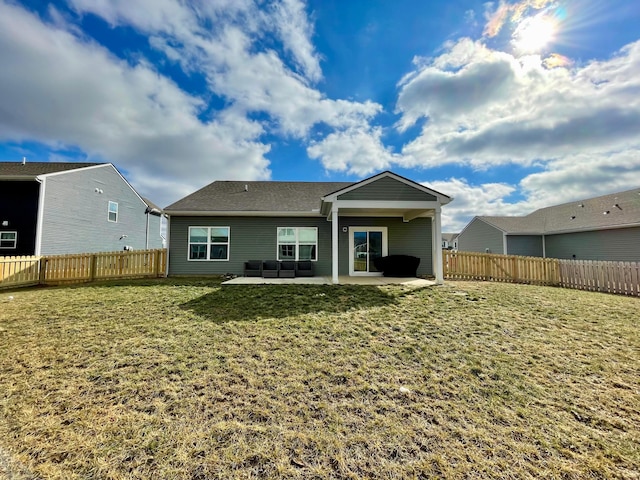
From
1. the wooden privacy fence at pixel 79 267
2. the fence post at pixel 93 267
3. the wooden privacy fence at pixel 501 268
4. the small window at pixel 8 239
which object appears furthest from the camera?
the small window at pixel 8 239

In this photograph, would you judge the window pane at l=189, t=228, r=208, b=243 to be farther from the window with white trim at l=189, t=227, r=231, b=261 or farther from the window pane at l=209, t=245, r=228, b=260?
the window pane at l=209, t=245, r=228, b=260

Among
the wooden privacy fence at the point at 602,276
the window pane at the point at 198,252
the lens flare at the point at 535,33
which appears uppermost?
the lens flare at the point at 535,33

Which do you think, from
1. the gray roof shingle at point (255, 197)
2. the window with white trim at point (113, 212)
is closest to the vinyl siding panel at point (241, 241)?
the gray roof shingle at point (255, 197)

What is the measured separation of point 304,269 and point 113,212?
47.6 feet

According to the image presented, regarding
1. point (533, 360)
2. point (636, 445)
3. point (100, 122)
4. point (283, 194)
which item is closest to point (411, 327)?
point (533, 360)

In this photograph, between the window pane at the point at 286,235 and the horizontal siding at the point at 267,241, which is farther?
A: the window pane at the point at 286,235

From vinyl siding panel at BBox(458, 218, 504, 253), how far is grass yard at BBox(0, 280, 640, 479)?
1658 centimetres

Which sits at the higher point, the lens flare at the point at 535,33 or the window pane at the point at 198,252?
the lens flare at the point at 535,33

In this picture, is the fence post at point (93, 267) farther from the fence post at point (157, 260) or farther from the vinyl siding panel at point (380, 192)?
the vinyl siding panel at point (380, 192)

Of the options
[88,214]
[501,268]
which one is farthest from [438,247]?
[88,214]

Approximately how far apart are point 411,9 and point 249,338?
11751 mm

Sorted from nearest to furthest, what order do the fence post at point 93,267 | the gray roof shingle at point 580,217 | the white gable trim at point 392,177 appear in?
the white gable trim at point 392,177 < the fence post at point 93,267 < the gray roof shingle at point 580,217

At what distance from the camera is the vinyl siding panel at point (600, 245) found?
46.1 ft

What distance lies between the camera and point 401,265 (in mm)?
12164
